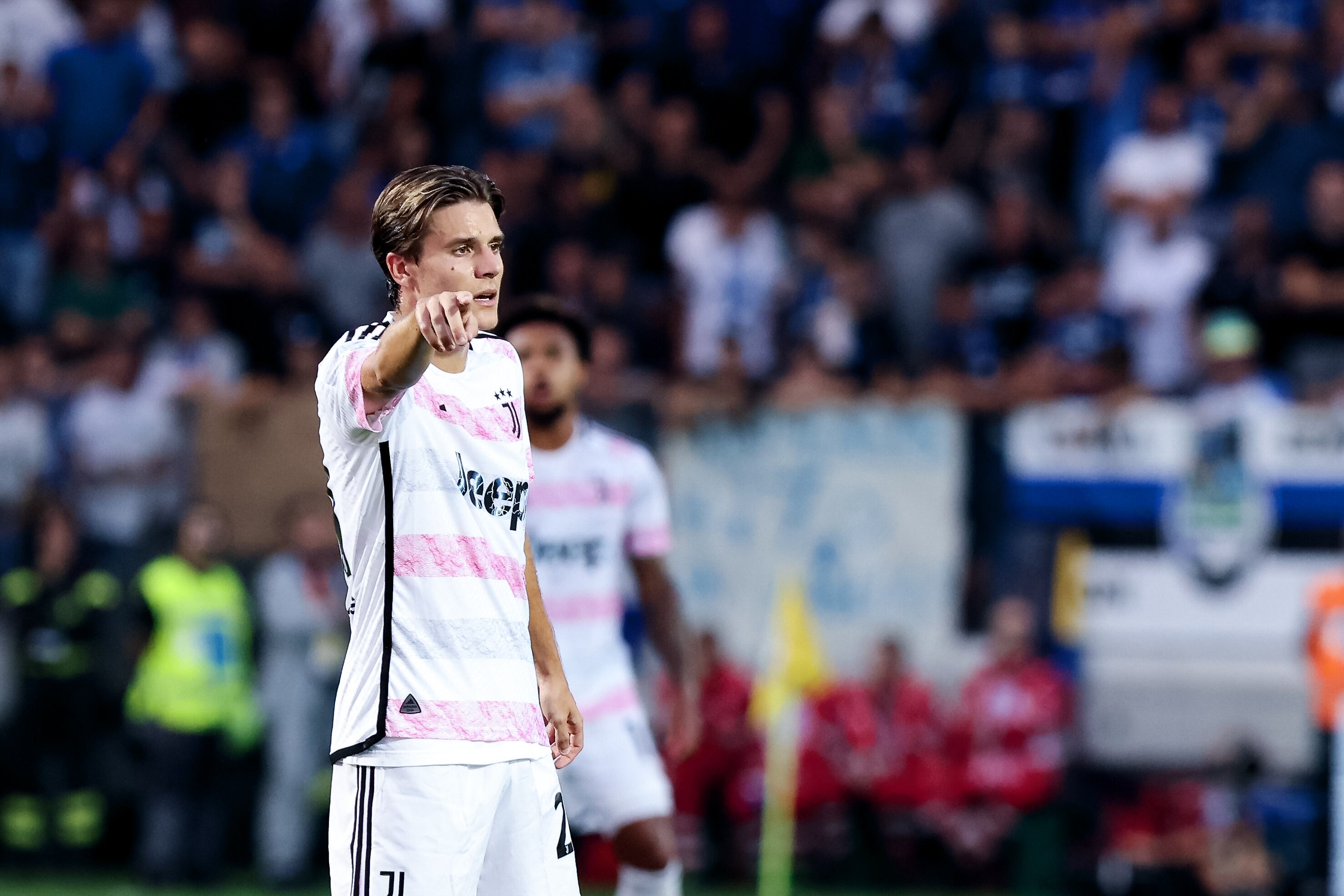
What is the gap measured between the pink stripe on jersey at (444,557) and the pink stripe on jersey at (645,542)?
9.73 ft

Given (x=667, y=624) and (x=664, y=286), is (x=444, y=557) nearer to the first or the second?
(x=667, y=624)

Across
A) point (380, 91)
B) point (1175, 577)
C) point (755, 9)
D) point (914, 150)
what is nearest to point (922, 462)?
point (1175, 577)

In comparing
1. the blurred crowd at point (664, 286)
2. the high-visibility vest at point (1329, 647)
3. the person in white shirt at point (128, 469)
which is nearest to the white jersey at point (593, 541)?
the blurred crowd at point (664, 286)

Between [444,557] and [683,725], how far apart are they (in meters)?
2.97

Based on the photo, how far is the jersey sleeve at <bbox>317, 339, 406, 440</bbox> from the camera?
4.18m

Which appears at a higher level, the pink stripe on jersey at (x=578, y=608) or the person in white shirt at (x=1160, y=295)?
the person in white shirt at (x=1160, y=295)

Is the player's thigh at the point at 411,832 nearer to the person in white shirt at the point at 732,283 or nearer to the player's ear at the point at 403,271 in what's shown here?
the player's ear at the point at 403,271

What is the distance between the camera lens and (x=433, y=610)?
444cm

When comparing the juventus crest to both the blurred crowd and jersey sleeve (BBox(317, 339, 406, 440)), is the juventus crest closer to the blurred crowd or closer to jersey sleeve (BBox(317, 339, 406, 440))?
jersey sleeve (BBox(317, 339, 406, 440))

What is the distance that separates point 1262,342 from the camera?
1170 centimetres

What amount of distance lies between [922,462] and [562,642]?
4.77 m

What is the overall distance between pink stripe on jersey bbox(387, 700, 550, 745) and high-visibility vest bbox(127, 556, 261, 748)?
7804 mm

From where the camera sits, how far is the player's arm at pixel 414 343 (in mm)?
3846

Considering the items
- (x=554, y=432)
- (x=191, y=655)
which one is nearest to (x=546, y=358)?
(x=554, y=432)
